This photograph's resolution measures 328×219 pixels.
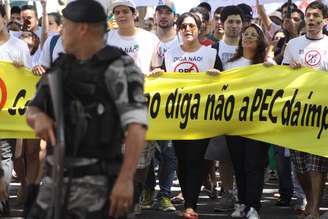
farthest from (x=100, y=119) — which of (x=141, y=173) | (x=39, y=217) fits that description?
(x=141, y=173)

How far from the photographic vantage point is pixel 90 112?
166 inches

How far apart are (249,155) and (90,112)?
3.83 metres

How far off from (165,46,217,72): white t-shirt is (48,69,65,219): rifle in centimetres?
402

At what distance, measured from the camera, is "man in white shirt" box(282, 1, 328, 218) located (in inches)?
306

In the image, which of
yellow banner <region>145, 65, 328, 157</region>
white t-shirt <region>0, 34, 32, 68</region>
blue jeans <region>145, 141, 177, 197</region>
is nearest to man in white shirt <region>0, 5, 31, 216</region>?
white t-shirt <region>0, 34, 32, 68</region>

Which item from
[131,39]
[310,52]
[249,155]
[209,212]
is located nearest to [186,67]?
[131,39]

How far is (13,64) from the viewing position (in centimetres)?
812

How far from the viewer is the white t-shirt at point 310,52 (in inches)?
310

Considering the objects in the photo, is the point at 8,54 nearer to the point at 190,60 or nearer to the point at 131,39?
the point at 131,39

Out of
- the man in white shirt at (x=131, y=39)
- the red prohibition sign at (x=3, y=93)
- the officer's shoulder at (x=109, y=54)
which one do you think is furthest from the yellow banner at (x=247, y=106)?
the officer's shoulder at (x=109, y=54)

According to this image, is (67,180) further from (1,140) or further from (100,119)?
(1,140)

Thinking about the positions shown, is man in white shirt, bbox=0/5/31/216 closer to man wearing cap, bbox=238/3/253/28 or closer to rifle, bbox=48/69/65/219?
man wearing cap, bbox=238/3/253/28

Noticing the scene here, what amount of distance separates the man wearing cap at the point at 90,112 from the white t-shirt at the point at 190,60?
387cm

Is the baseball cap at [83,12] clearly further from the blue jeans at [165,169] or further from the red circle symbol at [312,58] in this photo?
the blue jeans at [165,169]
